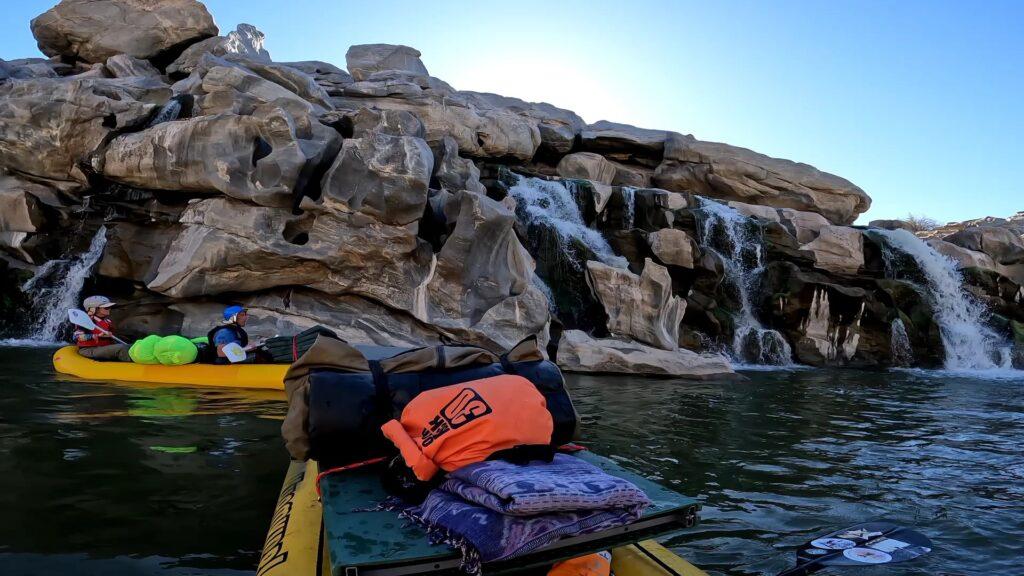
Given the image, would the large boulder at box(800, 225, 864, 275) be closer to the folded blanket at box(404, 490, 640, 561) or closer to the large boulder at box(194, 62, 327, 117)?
the large boulder at box(194, 62, 327, 117)

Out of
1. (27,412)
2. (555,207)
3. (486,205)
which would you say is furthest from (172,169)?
(555,207)

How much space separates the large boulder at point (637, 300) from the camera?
51.8 feet

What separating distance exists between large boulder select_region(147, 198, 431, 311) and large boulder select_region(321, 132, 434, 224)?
0.32 m

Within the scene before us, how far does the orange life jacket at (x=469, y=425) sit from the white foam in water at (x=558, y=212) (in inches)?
552

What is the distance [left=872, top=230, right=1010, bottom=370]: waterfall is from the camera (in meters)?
18.7

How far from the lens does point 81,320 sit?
10133 mm

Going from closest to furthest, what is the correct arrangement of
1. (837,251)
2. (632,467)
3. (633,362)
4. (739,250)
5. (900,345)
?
(632,467)
(633,362)
(900,345)
(739,250)
(837,251)

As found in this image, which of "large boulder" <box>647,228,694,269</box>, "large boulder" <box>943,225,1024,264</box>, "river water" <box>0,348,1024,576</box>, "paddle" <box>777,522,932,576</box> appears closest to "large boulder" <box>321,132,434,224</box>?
"river water" <box>0,348,1024,576</box>

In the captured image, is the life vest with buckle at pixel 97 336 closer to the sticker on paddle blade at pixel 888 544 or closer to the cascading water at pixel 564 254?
the cascading water at pixel 564 254

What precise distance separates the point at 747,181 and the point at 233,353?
900 inches

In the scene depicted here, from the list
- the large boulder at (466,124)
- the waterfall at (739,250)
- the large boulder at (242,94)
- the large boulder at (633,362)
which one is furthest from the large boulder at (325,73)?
the large boulder at (633,362)

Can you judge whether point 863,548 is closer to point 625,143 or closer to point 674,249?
point 674,249

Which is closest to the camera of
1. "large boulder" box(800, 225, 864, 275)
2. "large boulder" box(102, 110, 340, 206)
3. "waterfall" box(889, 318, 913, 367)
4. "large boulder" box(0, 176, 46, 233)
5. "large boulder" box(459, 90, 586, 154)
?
"large boulder" box(102, 110, 340, 206)

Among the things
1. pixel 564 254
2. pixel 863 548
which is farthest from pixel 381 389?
pixel 564 254
